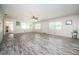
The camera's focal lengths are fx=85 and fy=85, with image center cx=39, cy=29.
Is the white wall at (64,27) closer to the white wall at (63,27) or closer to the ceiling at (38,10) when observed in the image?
the white wall at (63,27)

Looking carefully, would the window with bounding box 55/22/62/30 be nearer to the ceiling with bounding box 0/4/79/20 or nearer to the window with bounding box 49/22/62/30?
the window with bounding box 49/22/62/30

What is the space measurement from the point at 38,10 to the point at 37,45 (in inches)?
35.4

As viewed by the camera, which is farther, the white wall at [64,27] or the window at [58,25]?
the window at [58,25]

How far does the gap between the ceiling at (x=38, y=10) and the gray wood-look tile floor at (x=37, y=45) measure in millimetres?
510

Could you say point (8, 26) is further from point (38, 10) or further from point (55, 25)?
point (55, 25)

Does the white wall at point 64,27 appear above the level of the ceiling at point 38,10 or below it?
below

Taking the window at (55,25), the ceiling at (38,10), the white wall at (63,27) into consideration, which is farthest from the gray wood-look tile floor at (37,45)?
the ceiling at (38,10)

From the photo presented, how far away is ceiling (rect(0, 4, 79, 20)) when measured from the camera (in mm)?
2061

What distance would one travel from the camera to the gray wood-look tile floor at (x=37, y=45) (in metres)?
2.09

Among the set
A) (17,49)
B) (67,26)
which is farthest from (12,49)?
(67,26)

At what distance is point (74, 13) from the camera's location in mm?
2057

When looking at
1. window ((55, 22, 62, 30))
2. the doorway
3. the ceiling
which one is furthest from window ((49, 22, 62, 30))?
the doorway

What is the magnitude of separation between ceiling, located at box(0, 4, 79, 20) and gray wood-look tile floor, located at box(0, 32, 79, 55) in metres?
0.51

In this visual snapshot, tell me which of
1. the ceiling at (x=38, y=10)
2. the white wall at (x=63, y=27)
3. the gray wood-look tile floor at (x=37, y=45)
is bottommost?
the gray wood-look tile floor at (x=37, y=45)
